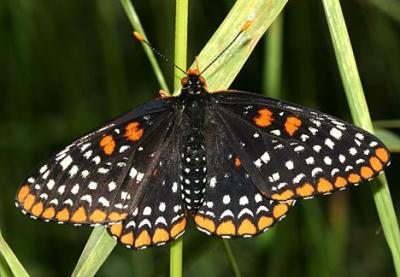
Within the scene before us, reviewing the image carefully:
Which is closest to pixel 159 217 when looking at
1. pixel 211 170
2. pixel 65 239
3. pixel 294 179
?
pixel 211 170

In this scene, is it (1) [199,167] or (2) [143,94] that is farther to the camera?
(2) [143,94]

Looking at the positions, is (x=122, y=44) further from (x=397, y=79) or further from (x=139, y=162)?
(x=139, y=162)

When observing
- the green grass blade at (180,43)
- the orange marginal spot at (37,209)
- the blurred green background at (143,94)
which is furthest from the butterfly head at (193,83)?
the blurred green background at (143,94)

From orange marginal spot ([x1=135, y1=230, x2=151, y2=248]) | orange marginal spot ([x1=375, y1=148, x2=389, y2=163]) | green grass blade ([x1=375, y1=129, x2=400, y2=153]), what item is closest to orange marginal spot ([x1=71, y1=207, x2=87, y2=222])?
orange marginal spot ([x1=135, y1=230, x2=151, y2=248])

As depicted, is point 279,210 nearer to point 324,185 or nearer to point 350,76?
point 324,185

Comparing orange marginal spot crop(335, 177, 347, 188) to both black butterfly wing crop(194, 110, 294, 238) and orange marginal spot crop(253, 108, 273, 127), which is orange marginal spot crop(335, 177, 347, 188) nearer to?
black butterfly wing crop(194, 110, 294, 238)

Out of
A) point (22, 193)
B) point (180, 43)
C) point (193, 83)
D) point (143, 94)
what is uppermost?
point (180, 43)

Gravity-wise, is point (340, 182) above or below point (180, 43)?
below

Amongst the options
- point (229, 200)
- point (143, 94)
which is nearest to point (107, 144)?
point (229, 200)
